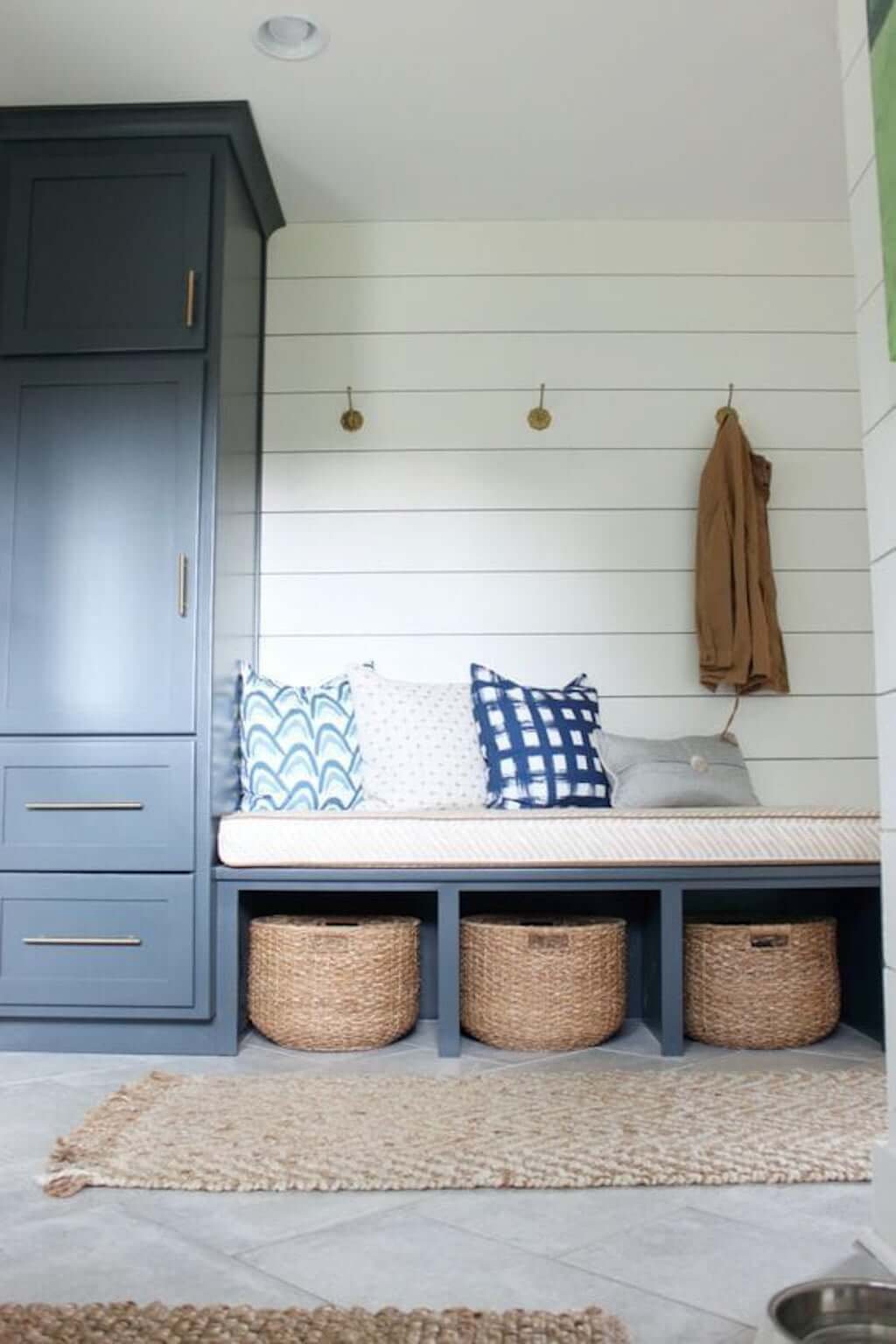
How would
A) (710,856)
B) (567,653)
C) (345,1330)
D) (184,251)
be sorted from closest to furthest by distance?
(345,1330) < (710,856) < (184,251) < (567,653)

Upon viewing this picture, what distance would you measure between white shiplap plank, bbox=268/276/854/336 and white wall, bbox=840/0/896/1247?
2.10 m

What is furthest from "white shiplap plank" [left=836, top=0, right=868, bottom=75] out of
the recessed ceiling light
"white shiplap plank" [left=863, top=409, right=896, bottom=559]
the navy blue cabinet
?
the navy blue cabinet

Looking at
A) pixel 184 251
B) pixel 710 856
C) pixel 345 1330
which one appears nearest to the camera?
pixel 345 1330

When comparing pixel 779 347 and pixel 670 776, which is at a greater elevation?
pixel 779 347

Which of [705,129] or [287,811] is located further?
[705,129]

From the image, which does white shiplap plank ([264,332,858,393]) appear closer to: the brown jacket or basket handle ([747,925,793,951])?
the brown jacket

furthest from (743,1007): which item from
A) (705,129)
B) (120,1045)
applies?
(705,129)

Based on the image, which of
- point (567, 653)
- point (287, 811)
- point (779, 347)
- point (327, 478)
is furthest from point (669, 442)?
point (287, 811)

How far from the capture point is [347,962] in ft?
9.95

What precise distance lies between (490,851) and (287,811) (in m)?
0.55

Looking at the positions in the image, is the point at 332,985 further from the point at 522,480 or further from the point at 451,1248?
the point at 522,480

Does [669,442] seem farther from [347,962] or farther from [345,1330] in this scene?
[345,1330]

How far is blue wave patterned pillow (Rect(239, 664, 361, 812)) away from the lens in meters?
3.38

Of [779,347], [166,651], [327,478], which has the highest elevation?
[779,347]
